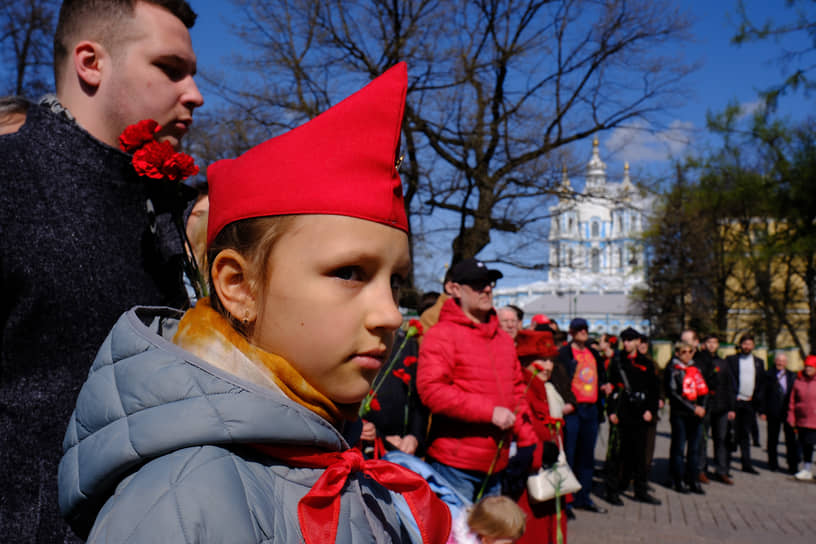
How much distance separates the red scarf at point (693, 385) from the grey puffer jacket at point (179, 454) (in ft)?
28.8

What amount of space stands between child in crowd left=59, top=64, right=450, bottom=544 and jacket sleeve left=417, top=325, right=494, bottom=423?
9.28 ft

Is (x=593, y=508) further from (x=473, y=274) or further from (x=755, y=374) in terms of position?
Answer: (x=755, y=374)

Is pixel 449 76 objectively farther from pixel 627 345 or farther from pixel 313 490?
pixel 313 490

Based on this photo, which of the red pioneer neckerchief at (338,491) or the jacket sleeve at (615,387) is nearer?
the red pioneer neckerchief at (338,491)

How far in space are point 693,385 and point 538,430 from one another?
16.6ft

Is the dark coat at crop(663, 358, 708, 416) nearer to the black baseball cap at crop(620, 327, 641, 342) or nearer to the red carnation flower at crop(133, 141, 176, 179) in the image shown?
the black baseball cap at crop(620, 327, 641, 342)

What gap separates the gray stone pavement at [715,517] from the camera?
686cm

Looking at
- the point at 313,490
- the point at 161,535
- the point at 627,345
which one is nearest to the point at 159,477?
the point at 161,535

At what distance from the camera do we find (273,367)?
1096mm

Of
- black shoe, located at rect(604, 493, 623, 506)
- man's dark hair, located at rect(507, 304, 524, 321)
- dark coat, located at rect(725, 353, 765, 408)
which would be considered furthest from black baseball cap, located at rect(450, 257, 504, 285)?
dark coat, located at rect(725, 353, 765, 408)

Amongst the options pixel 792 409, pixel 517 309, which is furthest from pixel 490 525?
pixel 792 409

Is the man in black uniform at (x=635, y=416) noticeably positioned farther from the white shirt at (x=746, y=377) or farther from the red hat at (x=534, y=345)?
the red hat at (x=534, y=345)

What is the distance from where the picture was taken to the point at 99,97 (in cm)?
149

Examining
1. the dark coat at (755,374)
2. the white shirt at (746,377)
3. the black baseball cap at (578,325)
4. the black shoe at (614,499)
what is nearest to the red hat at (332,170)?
the black baseball cap at (578,325)
